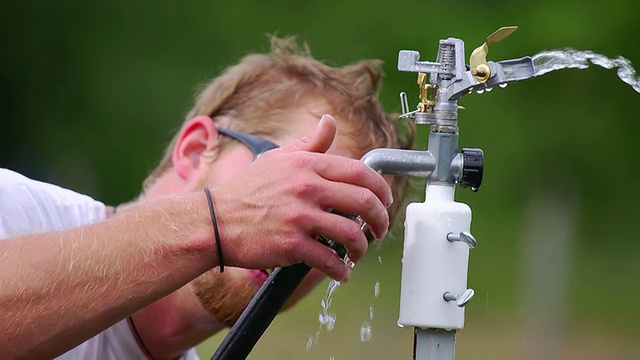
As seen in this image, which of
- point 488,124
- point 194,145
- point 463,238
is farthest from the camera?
point 488,124

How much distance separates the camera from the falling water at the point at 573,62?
140cm

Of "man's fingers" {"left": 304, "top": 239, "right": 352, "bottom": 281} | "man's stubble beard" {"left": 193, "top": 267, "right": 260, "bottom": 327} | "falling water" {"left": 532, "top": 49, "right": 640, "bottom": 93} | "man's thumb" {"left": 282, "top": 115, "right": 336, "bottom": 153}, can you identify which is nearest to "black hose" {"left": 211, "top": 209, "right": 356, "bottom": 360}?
"man's fingers" {"left": 304, "top": 239, "right": 352, "bottom": 281}

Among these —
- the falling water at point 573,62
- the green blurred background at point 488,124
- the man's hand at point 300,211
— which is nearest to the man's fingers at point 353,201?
the man's hand at point 300,211

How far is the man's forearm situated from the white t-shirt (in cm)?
39

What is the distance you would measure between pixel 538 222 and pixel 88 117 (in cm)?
341

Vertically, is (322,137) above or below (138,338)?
above

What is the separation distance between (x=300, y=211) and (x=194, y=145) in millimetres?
1000

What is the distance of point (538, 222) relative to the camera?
24.2 ft

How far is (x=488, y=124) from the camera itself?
731cm

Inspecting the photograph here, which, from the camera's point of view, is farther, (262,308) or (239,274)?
(239,274)

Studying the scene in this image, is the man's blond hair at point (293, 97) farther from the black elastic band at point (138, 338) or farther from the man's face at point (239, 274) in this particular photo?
the black elastic band at point (138, 338)

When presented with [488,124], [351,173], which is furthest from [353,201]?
[488,124]

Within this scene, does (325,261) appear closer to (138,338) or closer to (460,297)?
(460,297)

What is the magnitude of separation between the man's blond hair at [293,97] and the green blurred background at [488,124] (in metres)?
3.98
